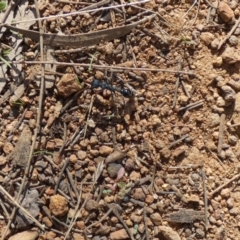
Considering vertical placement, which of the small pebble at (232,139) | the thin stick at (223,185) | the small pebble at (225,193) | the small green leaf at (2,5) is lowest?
the small pebble at (225,193)

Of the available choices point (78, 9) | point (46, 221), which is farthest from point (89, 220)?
point (78, 9)

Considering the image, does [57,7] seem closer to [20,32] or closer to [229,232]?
[20,32]

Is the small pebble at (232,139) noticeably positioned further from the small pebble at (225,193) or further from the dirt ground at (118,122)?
the small pebble at (225,193)

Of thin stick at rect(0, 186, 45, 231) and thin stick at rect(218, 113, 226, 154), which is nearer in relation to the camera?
thin stick at rect(0, 186, 45, 231)

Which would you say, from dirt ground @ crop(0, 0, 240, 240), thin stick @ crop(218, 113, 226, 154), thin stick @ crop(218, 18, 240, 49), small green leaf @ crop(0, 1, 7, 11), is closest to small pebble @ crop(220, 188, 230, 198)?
dirt ground @ crop(0, 0, 240, 240)

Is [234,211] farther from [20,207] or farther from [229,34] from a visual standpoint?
[20,207]

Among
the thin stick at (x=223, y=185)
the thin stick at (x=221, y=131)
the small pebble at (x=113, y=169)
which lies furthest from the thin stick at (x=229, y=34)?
the small pebble at (x=113, y=169)

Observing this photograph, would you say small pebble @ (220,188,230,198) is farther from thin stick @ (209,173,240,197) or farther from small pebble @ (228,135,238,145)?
small pebble @ (228,135,238,145)

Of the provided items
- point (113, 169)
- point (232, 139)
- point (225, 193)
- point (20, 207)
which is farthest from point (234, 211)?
point (20, 207)
